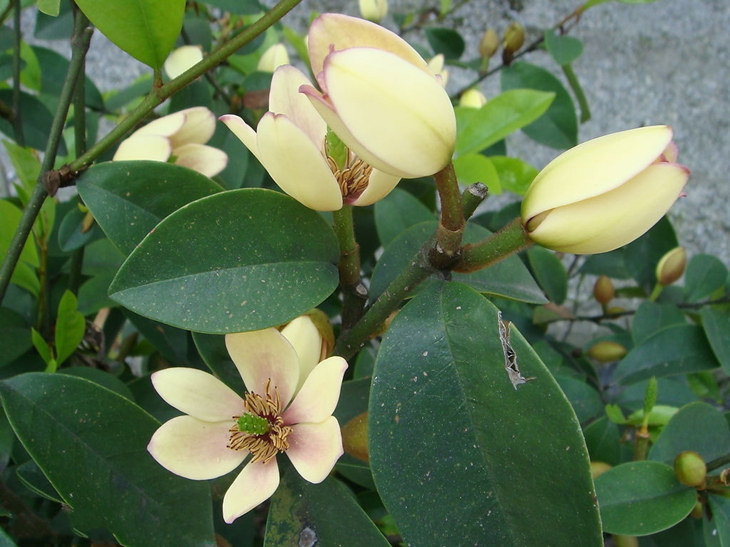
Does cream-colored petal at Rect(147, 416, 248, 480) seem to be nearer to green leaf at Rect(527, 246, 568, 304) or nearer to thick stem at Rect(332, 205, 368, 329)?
thick stem at Rect(332, 205, 368, 329)

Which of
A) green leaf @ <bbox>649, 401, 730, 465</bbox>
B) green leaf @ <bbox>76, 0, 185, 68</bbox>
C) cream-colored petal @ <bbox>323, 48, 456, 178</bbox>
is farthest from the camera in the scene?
green leaf @ <bbox>649, 401, 730, 465</bbox>

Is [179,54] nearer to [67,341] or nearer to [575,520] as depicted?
[67,341]

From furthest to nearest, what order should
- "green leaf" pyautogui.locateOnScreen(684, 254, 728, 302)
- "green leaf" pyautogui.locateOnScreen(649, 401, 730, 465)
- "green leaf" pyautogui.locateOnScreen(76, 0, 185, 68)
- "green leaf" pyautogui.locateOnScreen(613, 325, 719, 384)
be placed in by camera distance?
"green leaf" pyautogui.locateOnScreen(684, 254, 728, 302)
"green leaf" pyautogui.locateOnScreen(613, 325, 719, 384)
"green leaf" pyautogui.locateOnScreen(649, 401, 730, 465)
"green leaf" pyautogui.locateOnScreen(76, 0, 185, 68)

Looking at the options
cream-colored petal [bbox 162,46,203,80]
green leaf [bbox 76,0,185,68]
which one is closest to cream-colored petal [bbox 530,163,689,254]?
green leaf [bbox 76,0,185,68]

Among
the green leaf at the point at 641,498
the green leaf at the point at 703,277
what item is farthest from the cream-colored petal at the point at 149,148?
the green leaf at the point at 703,277

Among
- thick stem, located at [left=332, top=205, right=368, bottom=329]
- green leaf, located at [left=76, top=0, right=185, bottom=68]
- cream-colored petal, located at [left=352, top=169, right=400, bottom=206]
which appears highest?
green leaf, located at [left=76, top=0, right=185, bottom=68]
